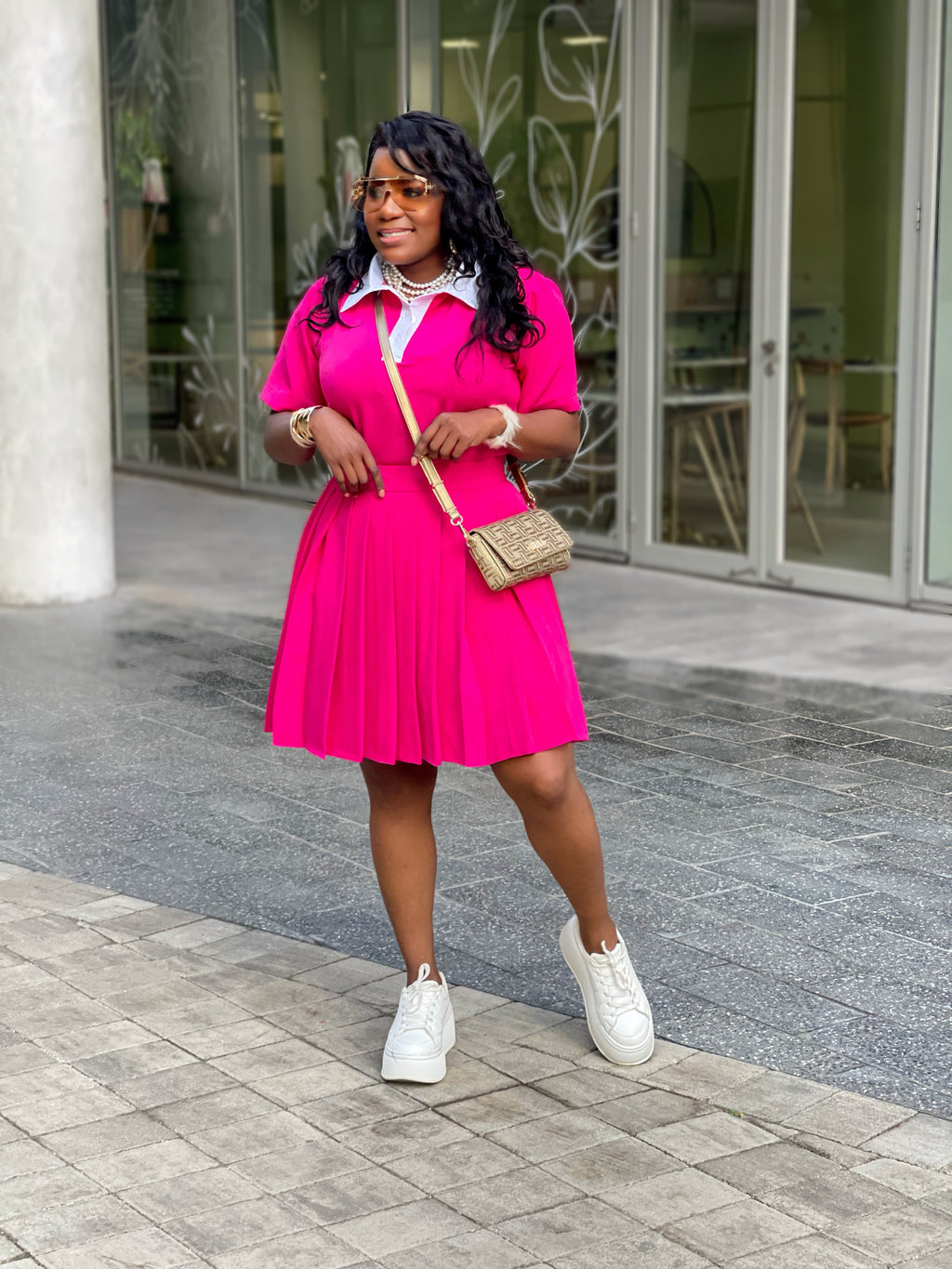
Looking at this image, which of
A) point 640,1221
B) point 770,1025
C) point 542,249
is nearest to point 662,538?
point 542,249

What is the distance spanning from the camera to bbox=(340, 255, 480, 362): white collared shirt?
11.1 ft

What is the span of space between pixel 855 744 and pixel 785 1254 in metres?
3.48

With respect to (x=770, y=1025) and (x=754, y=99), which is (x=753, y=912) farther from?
(x=754, y=99)

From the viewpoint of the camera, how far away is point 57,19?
8.45 meters

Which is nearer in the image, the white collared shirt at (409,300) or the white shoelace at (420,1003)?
the white collared shirt at (409,300)

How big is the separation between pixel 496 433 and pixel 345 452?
0.94ft

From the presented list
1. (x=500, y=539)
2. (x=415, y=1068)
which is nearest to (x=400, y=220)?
(x=500, y=539)

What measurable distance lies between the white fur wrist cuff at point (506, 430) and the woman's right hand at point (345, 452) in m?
0.23

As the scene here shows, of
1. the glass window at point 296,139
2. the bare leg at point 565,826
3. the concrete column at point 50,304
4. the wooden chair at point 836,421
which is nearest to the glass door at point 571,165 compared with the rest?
the glass window at point 296,139

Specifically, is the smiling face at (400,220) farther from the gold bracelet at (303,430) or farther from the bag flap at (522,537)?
the bag flap at (522,537)

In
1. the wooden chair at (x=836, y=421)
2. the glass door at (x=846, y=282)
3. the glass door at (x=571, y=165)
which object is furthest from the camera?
the glass door at (x=571, y=165)

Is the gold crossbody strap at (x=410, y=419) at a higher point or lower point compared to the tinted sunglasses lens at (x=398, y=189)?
lower

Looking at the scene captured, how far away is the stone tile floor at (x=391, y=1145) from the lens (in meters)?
2.93

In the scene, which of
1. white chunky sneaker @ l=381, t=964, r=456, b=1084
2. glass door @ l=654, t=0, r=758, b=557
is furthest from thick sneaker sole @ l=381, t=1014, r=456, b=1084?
glass door @ l=654, t=0, r=758, b=557
